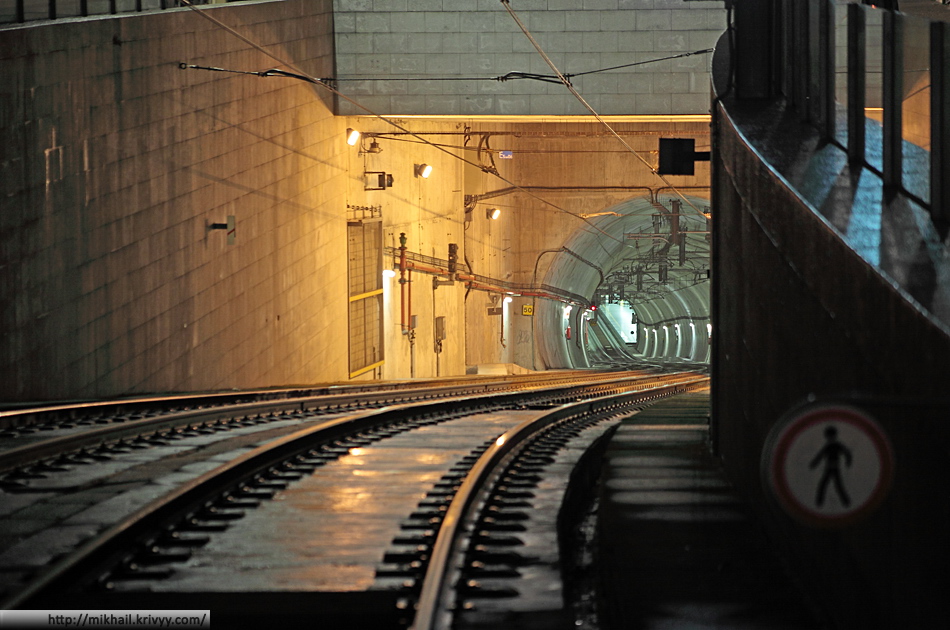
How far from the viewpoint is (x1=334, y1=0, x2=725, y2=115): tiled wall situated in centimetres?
2002

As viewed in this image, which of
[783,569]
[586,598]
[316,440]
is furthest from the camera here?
[316,440]

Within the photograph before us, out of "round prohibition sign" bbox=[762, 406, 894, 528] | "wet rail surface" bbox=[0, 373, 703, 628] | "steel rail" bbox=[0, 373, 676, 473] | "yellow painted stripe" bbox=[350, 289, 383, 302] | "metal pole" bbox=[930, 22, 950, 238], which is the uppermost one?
"metal pole" bbox=[930, 22, 950, 238]

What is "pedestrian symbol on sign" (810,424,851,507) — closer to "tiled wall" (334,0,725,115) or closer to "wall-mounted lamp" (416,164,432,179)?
"tiled wall" (334,0,725,115)

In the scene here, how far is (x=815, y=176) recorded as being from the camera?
17.6ft

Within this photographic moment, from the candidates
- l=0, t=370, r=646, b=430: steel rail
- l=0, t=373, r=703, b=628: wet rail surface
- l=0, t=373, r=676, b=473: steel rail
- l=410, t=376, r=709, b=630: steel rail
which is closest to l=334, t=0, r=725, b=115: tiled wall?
l=0, t=370, r=646, b=430: steel rail

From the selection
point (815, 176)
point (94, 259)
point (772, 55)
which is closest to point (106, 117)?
point (94, 259)

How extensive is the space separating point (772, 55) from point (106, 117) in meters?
7.31

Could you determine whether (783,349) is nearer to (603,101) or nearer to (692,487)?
(692,487)

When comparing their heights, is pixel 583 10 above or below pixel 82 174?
above

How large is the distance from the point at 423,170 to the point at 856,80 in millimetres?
20592

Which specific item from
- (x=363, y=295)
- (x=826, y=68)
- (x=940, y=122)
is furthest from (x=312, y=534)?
(x=363, y=295)

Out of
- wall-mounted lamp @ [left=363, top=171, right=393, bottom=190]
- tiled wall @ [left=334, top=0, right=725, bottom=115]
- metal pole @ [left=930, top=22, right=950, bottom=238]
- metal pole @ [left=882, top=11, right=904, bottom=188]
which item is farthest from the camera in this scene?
wall-mounted lamp @ [left=363, top=171, right=393, bottom=190]

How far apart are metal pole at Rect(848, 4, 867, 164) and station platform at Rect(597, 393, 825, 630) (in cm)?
205

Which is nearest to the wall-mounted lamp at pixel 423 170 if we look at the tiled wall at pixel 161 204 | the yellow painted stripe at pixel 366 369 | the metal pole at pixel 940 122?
the yellow painted stripe at pixel 366 369
